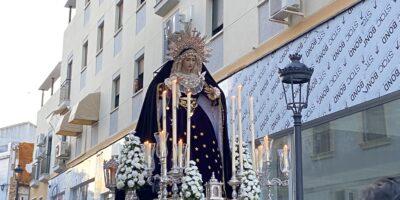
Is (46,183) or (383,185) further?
(46,183)

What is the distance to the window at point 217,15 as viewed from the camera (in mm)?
13719

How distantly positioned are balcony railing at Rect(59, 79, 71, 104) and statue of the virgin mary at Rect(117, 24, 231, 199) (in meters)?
19.6

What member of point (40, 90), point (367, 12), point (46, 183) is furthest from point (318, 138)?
point (40, 90)

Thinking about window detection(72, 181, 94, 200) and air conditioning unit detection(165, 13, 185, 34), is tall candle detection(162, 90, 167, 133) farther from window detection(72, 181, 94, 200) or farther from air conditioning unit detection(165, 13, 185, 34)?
window detection(72, 181, 94, 200)

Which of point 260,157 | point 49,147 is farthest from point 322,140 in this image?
point 49,147

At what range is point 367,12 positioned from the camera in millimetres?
8531

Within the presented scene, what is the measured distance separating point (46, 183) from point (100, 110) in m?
8.19

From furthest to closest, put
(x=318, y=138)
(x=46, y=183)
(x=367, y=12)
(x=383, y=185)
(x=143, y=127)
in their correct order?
1. (x=46, y=183)
2. (x=318, y=138)
3. (x=367, y=12)
4. (x=143, y=127)
5. (x=383, y=185)

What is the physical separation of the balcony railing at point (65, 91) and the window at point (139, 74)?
799 centimetres

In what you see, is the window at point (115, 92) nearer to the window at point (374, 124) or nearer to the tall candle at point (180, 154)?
the window at point (374, 124)

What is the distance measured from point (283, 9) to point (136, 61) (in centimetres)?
936

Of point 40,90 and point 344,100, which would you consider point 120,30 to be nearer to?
point 344,100

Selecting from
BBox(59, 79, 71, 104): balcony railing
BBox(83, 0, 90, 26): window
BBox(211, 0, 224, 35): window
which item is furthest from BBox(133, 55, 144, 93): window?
BBox(59, 79, 71, 104): balcony railing

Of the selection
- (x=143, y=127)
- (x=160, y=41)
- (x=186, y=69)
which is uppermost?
(x=160, y=41)
